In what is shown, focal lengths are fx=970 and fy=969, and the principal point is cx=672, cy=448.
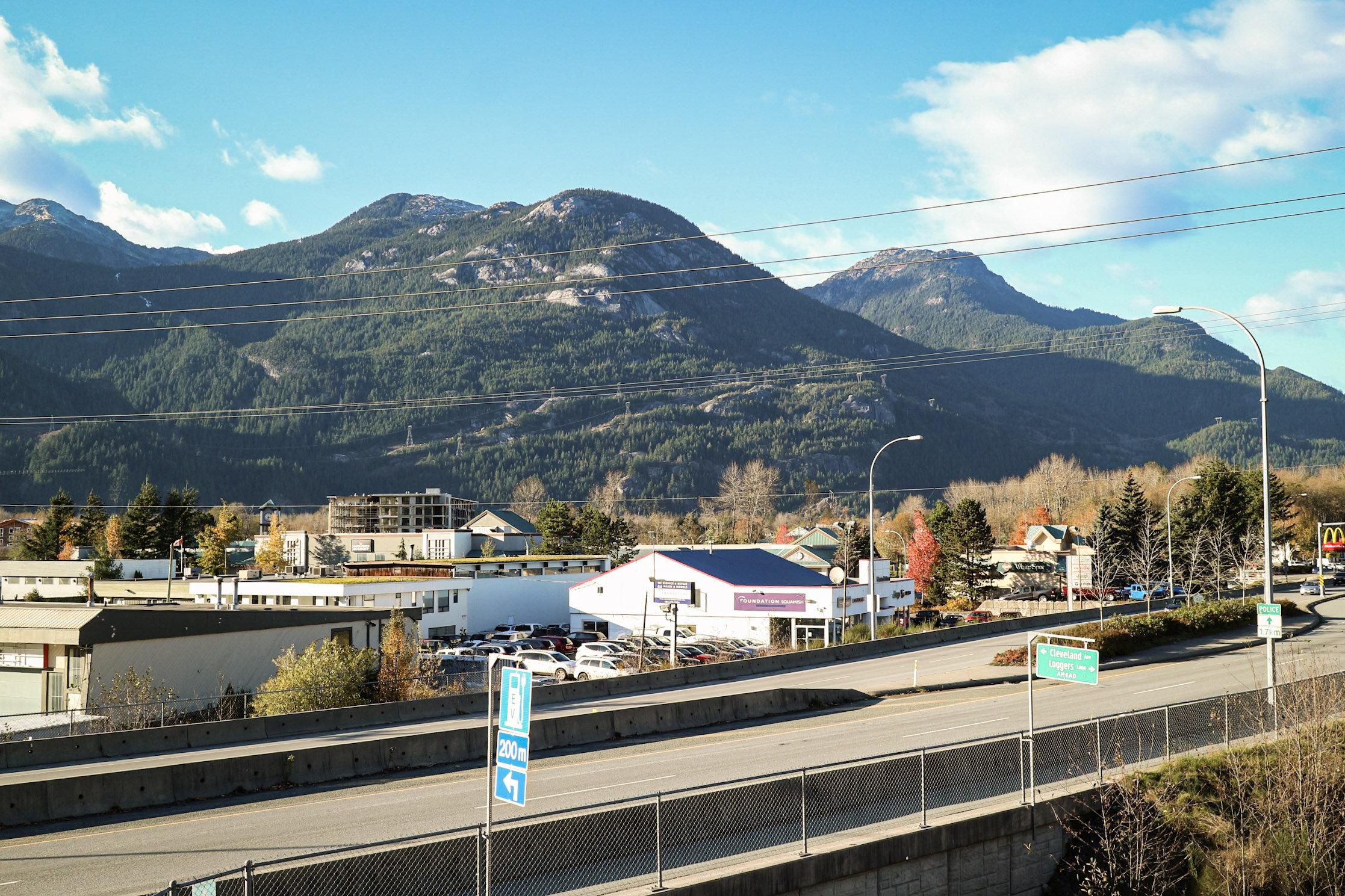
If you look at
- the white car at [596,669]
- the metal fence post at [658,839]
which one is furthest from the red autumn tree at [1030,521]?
the metal fence post at [658,839]

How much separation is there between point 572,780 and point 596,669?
20545 mm

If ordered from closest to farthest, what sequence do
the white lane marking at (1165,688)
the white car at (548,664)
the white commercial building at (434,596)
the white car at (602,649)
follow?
the white lane marking at (1165,688), the white car at (548,664), the white car at (602,649), the white commercial building at (434,596)

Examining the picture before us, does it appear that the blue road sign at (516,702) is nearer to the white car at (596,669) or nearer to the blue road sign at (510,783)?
the blue road sign at (510,783)

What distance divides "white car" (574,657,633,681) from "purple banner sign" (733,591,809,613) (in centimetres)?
1847

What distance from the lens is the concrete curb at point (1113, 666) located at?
36250 millimetres

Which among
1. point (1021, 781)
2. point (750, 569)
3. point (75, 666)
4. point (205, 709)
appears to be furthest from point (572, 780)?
point (750, 569)

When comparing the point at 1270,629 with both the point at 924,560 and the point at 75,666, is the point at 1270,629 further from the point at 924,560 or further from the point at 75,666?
the point at 924,560

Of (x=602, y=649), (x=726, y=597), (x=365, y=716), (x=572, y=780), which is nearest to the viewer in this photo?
(x=572, y=780)

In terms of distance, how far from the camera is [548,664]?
147ft

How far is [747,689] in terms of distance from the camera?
37094 mm

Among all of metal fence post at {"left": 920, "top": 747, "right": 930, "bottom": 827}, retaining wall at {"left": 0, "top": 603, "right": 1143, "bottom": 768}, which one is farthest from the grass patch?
metal fence post at {"left": 920, "top": 747, "right": 930, "bottom": 827}

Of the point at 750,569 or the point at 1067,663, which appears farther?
the point at 750,569

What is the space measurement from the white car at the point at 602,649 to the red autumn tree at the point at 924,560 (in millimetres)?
55756

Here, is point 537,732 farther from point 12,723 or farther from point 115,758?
point 12,723
